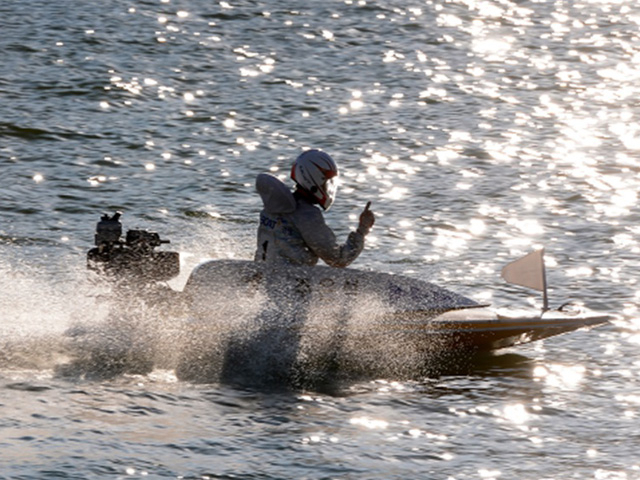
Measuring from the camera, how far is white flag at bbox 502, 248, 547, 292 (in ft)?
37.1

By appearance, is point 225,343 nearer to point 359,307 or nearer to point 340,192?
point 359,307

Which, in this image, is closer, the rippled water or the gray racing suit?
the rippled water

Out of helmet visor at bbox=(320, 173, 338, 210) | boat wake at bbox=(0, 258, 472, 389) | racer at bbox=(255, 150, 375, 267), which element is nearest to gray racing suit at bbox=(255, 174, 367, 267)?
racer at bbox=(255, 150, 375, 267)

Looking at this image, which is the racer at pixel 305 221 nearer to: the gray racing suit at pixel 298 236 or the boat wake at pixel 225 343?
the gray racing suit at pixel 298 236

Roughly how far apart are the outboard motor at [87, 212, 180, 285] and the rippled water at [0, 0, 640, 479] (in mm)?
427

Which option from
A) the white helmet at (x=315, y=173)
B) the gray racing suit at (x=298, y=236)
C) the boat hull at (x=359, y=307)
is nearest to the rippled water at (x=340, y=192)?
the boat hull at (x=359, y=307)

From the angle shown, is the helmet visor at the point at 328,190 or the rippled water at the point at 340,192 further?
the helmet visor at the point at 328,190

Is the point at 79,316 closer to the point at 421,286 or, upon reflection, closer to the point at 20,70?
the point at 421,286

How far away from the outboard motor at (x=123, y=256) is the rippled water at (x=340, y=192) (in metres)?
0.43

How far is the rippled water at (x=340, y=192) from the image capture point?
9.45 meters

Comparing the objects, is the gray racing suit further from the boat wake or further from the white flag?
the white flag

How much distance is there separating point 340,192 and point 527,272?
605 centimetres

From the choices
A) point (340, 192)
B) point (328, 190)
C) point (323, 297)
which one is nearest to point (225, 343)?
point (323, 297)

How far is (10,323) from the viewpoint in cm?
1128
